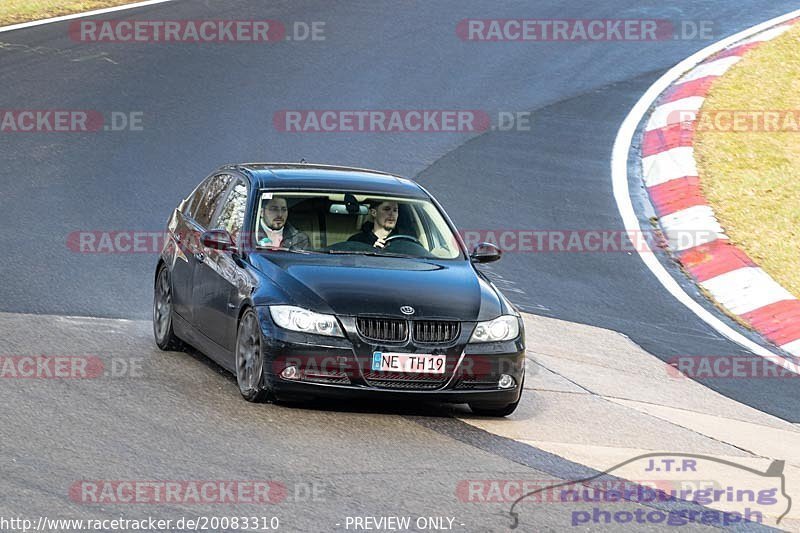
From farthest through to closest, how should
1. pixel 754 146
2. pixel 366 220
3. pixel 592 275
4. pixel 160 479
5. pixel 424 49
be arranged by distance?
pixel 424 49, pixel 754 146, pixel 592 275, pixel 366 220, pixel 160 479

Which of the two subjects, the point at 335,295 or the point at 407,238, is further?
the point at 407,238

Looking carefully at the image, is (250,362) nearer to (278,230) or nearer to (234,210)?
(278,230)

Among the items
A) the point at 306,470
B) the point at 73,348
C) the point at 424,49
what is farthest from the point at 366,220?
the point at 424,49

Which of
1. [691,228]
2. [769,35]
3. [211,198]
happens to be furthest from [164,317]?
[769,35]

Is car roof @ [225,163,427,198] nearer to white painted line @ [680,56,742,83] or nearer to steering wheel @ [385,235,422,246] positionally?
steering wheel @ [385,235,422,246]

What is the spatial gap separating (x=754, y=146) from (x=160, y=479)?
11.7 m

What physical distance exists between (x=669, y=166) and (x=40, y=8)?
A: 10.8 metres

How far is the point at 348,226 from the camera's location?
31.8 ft

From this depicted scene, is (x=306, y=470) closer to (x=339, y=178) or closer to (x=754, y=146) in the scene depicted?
(x=339, y=178)

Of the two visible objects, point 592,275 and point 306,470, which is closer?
point 306,470

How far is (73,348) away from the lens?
980cm

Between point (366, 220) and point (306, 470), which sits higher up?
point (366, 220)

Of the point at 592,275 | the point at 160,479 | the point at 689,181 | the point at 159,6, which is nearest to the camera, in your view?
the point at 160,479

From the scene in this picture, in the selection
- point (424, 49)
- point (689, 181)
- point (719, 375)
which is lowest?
point (719, 375)
